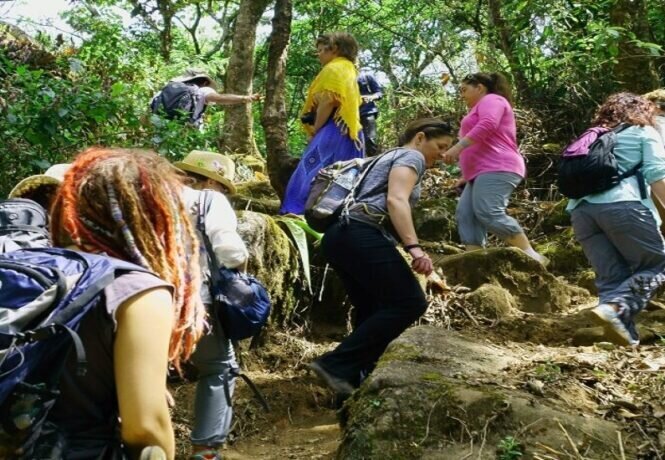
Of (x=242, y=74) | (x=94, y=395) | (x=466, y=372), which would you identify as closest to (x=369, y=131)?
(x=242, y=74)

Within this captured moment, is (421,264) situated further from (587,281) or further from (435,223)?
(435,223)

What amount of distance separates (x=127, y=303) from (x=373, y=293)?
9.66ft

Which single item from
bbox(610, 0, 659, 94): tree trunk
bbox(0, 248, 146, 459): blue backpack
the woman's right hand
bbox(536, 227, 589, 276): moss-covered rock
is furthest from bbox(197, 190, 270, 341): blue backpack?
bbox(610, 0, 659, 94): tree trunk

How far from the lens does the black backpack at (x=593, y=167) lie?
5352mm

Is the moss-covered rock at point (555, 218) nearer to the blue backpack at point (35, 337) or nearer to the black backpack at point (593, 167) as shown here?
the black backpack at point (593, 167)

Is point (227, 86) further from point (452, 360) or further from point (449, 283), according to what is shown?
point (452, 360)

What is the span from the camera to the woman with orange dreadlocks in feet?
6.26

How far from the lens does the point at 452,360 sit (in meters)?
4.07

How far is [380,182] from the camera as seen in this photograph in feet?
16.0

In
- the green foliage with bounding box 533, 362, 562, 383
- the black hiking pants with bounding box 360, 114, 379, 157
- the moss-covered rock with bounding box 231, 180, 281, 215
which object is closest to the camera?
the green foliage with bounding box 533, 362, 562, 383

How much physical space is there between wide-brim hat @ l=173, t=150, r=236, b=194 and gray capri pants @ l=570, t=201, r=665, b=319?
2.29 meters

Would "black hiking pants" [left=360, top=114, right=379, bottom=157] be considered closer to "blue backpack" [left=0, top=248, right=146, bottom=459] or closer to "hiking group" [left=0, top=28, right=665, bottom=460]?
"hiking group" [left=0, top=28, right=665, bottom=460]

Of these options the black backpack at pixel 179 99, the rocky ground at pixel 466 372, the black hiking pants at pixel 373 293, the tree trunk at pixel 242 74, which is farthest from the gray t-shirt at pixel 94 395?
the tree trunk at pixel 242 74

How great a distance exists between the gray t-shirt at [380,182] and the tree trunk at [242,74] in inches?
200
